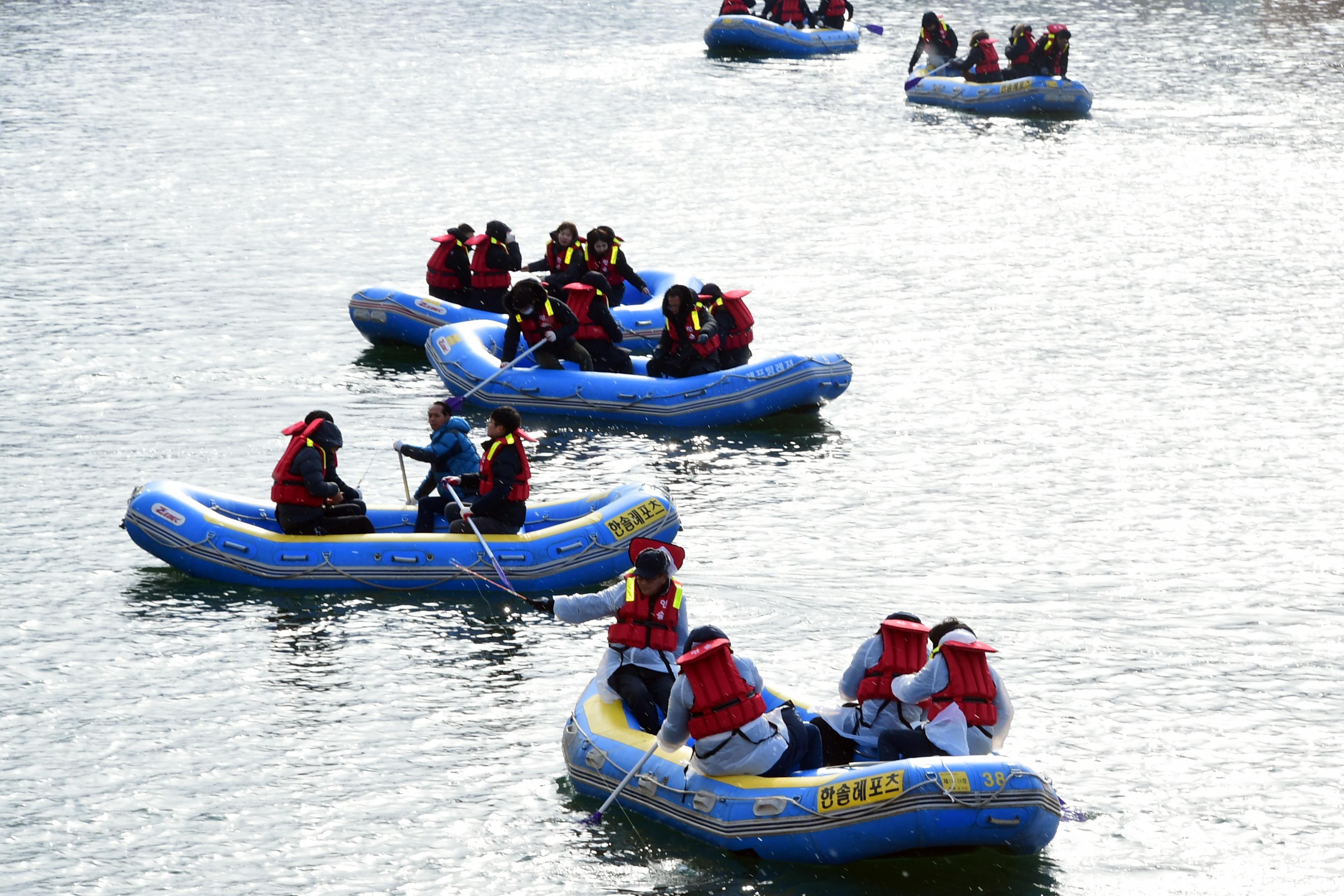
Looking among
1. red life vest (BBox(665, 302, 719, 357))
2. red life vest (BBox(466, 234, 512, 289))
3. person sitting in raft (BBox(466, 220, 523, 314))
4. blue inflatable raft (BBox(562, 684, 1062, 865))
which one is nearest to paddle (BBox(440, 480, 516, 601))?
blue inflatable raft (BBox(562, 684, 1062, 865))

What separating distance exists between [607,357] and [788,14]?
26155mm

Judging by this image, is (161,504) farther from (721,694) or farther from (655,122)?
(655,122)

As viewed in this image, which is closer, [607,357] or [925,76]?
[607,357]

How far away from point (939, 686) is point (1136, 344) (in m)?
12.4

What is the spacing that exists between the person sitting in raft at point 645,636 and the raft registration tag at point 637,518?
106 inches

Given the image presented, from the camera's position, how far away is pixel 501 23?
4666 cm

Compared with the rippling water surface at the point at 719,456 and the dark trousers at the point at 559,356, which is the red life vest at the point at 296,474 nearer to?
the rippling water surface at the point at 719,456

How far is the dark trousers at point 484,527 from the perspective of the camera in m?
13.5

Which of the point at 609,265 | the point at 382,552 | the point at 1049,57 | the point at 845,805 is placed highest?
the point at 1049,57

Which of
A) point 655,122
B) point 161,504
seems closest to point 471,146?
point 655,122

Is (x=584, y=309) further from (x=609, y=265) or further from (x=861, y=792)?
(x=861, y=792)

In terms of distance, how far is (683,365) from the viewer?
17688 mm

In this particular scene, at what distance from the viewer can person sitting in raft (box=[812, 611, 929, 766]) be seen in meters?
9.86

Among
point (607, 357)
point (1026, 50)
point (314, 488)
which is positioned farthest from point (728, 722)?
point (1026, 50)
